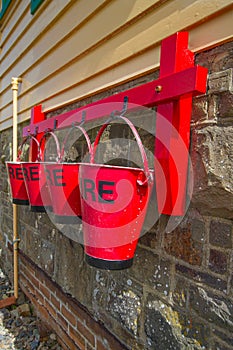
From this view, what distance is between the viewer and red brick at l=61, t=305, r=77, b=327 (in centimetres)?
205

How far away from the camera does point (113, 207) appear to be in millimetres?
1076

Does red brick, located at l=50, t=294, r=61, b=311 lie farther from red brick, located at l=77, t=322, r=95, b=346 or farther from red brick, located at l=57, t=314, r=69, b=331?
red brick, located at l=77, t=322, r=95, b=346

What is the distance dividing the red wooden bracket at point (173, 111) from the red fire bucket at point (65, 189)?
1.11 feet

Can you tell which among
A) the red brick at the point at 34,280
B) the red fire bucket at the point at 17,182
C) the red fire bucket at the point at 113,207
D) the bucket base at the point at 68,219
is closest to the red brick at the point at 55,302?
the red brick at the point at 34,280

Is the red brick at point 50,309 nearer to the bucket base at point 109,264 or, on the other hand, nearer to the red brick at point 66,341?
the red brick at point 66,341

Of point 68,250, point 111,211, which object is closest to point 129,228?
point 111,211

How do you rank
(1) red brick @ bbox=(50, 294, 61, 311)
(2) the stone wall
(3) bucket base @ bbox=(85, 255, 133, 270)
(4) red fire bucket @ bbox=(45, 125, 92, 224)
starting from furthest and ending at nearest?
(1) red brick @ bbox=(50, 294, 61, 311), (4) red fire bucket @ bbox=(45, 125, 92, 224), (3) bucket base @ bbox=(85, 255, 133, 270), (2) the stone wall

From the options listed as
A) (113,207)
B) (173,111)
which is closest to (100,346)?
(113,207)

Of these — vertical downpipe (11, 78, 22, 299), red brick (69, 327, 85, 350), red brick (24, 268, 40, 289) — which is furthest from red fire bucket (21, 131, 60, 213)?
vertical downpipe (11, 78, 22, 299)

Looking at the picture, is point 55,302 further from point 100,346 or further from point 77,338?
point 100,346

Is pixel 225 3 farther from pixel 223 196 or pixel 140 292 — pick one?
pixel 140 292

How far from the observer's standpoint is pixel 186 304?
3.79 feet

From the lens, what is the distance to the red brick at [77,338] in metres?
1.94

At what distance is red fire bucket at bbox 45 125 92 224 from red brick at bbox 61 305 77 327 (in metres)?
0.92
